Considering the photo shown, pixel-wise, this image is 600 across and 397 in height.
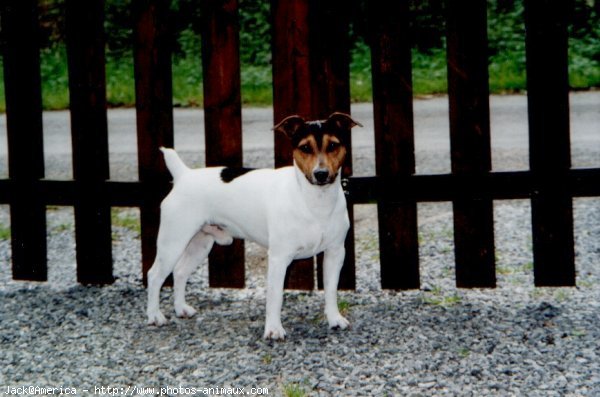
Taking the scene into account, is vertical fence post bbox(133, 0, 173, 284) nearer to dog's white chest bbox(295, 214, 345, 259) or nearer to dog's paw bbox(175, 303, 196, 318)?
dog's paw bbox(175, 303, 196, 318)

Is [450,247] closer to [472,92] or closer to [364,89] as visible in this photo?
[472,92]

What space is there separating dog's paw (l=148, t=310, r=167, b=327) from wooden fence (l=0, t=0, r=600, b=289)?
2.11 ft

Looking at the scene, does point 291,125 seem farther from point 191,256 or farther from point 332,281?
point 191,256

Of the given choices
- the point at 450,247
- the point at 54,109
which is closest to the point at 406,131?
the point at 450,247

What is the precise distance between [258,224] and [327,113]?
2.76 ft

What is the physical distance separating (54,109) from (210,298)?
883 centimetres

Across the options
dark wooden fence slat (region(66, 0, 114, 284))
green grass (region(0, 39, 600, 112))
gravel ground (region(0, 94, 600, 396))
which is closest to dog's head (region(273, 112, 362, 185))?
gravel ground (region(0, 94, 600, 396))

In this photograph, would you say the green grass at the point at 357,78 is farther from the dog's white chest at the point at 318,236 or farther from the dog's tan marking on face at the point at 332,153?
the dog's tan marking on face at the point at 332,153

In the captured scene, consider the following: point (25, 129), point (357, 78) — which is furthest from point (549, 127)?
point (357, 78)

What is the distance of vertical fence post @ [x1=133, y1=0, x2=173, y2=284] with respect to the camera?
5391 millimetres

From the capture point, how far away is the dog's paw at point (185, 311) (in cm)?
510

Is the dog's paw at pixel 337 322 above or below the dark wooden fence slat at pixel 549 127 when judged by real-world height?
below

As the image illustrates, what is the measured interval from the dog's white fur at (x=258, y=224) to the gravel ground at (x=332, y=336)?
Answer: 0.72ft

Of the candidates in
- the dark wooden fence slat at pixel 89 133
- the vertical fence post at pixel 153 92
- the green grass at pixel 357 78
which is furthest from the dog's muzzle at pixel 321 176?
the green grass at pixel 357 78
